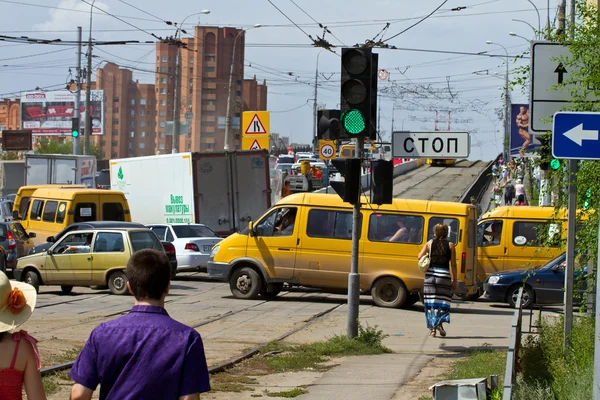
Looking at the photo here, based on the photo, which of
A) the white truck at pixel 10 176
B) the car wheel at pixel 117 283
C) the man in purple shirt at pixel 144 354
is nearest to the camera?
the man in purple shirt at pixel 144 354

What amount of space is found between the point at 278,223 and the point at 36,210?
1113cm

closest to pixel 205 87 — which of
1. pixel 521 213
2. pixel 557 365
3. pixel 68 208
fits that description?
pixel 68 208

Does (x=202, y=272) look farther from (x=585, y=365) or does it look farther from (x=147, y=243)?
(x=585, y=365)

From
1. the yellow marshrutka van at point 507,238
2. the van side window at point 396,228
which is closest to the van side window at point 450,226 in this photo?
the van side window at point 396,228

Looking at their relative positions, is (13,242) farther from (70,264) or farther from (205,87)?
(205,87)

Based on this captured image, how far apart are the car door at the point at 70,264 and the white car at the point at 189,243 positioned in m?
4.80

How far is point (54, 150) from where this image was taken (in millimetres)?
115938

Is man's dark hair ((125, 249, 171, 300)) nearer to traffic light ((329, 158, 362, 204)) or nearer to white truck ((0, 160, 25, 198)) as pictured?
traffic light ((329, 158, 362, 204))

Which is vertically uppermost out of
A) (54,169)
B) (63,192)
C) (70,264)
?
(54,169)

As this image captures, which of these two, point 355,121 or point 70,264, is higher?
point 355,121

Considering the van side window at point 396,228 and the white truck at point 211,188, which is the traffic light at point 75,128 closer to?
the white truck at point 211,188

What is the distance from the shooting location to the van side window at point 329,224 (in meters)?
19.5

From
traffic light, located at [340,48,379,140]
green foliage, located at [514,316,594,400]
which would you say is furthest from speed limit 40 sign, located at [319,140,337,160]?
green foliage, located at [514,316,594,400]

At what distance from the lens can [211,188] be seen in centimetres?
2883
